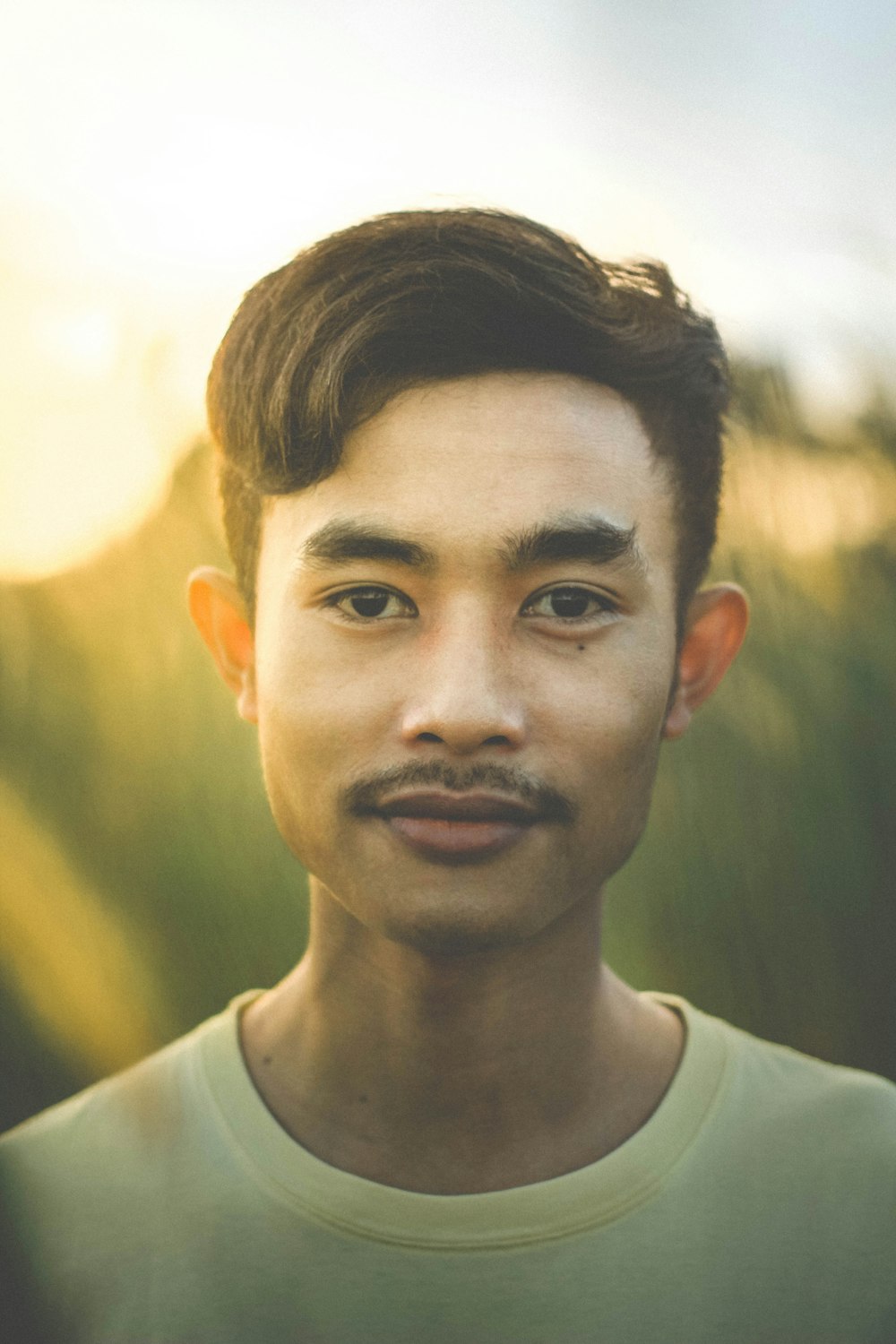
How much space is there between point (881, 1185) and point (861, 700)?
664 mm

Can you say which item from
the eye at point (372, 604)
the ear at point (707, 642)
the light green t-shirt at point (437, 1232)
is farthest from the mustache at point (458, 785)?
the light green t-shirt at point (437, 1232)

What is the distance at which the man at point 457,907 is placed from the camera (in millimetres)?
1275

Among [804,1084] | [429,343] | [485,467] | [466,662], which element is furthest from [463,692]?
[804,1084]

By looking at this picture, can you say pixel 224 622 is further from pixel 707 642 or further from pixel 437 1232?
pixel 437 1232

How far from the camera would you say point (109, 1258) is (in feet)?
4.42

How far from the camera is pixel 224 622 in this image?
59.4 inches

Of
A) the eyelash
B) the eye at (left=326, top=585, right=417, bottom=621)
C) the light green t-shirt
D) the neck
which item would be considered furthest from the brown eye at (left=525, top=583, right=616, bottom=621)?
the light green t-shirt

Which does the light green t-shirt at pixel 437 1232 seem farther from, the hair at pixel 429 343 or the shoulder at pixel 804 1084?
the hair at pixel 429 343

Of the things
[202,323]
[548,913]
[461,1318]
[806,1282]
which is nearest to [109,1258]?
[461,1318]

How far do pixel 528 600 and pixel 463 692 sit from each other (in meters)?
0.15

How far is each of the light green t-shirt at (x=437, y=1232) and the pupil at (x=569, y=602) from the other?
64 cm

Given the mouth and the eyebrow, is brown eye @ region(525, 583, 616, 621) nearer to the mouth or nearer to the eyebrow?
the eyebrow

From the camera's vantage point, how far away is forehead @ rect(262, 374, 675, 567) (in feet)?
4.17

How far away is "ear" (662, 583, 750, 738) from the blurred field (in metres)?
0.12
